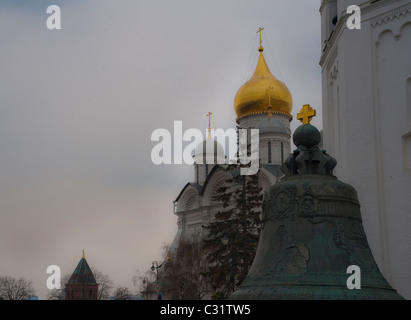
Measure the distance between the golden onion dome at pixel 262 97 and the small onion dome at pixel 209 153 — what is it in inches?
169

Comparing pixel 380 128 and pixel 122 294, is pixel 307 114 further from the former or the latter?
pixel 122 294

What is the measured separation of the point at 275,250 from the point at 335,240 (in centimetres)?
58

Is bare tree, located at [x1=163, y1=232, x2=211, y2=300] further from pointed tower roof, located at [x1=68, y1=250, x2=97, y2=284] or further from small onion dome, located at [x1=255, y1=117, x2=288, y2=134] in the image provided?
pointed tower roof, located at [x1=68, y1=250, x2=97, y2=284]

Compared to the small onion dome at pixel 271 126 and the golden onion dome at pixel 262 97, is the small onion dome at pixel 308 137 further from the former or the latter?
the golden onion dome at pixel 262 97

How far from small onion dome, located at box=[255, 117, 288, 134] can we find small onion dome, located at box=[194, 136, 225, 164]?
263 inches

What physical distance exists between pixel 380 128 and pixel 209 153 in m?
30.3

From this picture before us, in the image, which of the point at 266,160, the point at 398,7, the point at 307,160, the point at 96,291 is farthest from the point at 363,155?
the point at 96,291

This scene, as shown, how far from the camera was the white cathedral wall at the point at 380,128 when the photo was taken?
567 inches

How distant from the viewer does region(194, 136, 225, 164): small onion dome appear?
44.7 meters

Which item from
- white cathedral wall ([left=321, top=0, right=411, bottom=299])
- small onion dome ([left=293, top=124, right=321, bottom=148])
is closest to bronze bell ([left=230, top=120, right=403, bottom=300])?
small onion dome ([left=293, top=124, right=321, bottom=148])

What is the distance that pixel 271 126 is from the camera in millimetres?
38656

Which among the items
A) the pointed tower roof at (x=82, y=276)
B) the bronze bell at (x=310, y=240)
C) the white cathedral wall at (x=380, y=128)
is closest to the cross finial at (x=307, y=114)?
the bronze bell at (x=310, y=240)

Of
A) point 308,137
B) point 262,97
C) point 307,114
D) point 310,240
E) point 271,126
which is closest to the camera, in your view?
point 310,240

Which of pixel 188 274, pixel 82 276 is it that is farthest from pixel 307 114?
pixel 82 276
